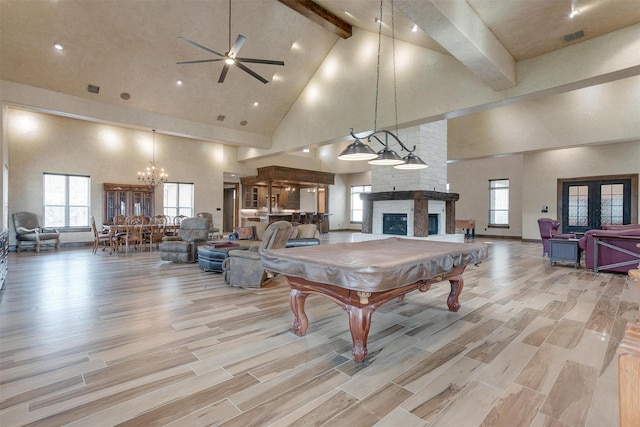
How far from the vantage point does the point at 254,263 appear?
4930 mm

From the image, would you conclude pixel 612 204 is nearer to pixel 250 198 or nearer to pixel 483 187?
pixel 483 187

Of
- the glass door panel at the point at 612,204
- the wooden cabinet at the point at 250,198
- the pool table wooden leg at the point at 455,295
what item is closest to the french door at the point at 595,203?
the glass door panel at the point at 612,204

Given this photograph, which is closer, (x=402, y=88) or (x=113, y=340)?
(x=113, y=340)

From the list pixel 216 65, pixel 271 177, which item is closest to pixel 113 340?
pixel 216 65

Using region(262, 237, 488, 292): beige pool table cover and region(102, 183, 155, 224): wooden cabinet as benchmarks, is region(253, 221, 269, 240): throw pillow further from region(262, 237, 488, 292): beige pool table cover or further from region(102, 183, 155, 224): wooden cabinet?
region(102, 183, 155, 224): wooden cabinet

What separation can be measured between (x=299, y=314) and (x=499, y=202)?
1328 centimetres

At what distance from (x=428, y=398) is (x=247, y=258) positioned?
11.4 ft

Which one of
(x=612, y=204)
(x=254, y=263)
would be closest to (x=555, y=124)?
(x=612, y=204)

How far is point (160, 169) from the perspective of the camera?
11.6 m

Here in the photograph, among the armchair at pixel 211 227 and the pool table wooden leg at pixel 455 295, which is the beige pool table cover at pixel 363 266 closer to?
the pool table wooden leg at pixel 455 295

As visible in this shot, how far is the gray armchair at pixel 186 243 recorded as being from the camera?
23.3 feet

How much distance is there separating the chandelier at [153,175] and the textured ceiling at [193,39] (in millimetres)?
2199

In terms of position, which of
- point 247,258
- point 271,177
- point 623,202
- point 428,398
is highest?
point 271,177

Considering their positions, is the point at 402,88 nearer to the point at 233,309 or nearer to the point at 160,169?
the point at 233,309
